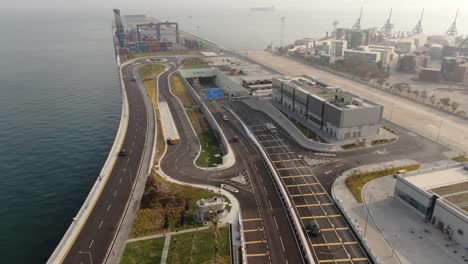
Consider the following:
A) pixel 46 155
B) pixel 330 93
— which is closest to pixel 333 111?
pixel 330 93

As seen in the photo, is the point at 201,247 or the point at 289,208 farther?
the point at 289,208

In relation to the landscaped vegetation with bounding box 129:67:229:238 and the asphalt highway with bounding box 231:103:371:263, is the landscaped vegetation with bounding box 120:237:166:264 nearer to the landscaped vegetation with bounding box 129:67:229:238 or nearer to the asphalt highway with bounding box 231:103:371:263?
the landscaped vegetation with bounding box 129:67:229:238

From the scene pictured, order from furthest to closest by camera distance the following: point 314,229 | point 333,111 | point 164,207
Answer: point 333,111 → point 164,207 → point 314,229

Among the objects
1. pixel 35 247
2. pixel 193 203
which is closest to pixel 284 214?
pixel 193 203

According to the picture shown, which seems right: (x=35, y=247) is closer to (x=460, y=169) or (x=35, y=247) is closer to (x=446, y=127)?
(x=460, y=169)

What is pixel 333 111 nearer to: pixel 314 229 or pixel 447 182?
pixel 447 182

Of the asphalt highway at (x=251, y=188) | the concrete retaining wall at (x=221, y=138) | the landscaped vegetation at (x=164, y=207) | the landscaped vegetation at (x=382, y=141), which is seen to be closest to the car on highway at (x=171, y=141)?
the asphalt highway at (x=251, y=188)
